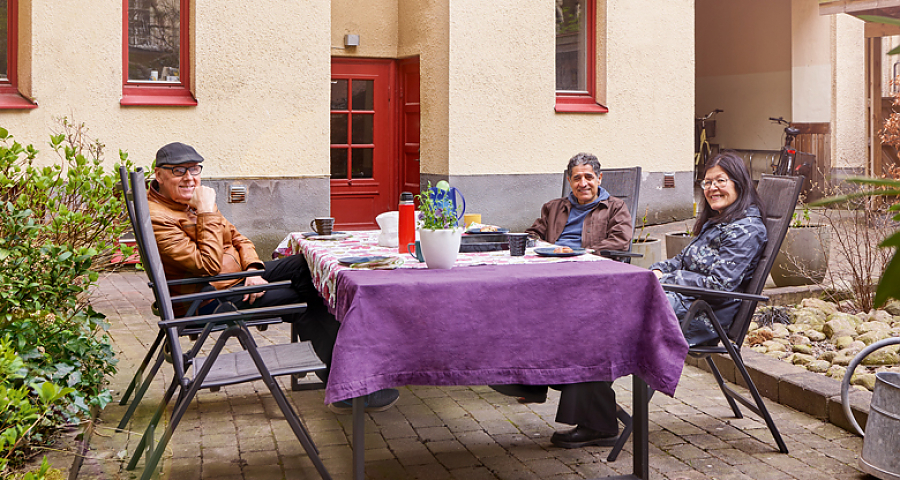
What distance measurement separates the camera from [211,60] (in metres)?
8.62

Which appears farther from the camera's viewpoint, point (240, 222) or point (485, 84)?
point (485, 84)

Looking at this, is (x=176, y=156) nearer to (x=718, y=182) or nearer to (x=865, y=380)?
(x=718, y=182)

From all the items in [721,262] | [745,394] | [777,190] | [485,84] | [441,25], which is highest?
[441,25]

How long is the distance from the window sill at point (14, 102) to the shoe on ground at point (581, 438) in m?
6.25

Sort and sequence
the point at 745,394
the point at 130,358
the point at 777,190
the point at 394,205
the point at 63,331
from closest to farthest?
1. the point at 63,331
2. the point at 777,190
3. the point at 745,394
4. the point at 130,358
5. the point at 394,205

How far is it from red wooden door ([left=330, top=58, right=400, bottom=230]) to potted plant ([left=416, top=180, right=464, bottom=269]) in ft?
23.5

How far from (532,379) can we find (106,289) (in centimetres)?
556

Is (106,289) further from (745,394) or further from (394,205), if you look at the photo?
(745,394)

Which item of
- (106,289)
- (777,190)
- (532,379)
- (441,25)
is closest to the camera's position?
(532,379)

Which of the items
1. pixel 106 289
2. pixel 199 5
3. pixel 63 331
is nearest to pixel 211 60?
pixel 199 5

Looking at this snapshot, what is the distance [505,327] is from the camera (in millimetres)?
3078

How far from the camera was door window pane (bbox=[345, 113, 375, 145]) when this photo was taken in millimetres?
10516

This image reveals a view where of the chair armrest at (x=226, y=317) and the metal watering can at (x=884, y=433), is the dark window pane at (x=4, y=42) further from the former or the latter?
the metal watering can at (x=884, y=433)

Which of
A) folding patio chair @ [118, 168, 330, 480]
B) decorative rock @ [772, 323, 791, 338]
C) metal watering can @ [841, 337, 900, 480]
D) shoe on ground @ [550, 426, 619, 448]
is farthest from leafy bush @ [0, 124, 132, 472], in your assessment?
decorative rock @ [772, 323, 791, 338]
